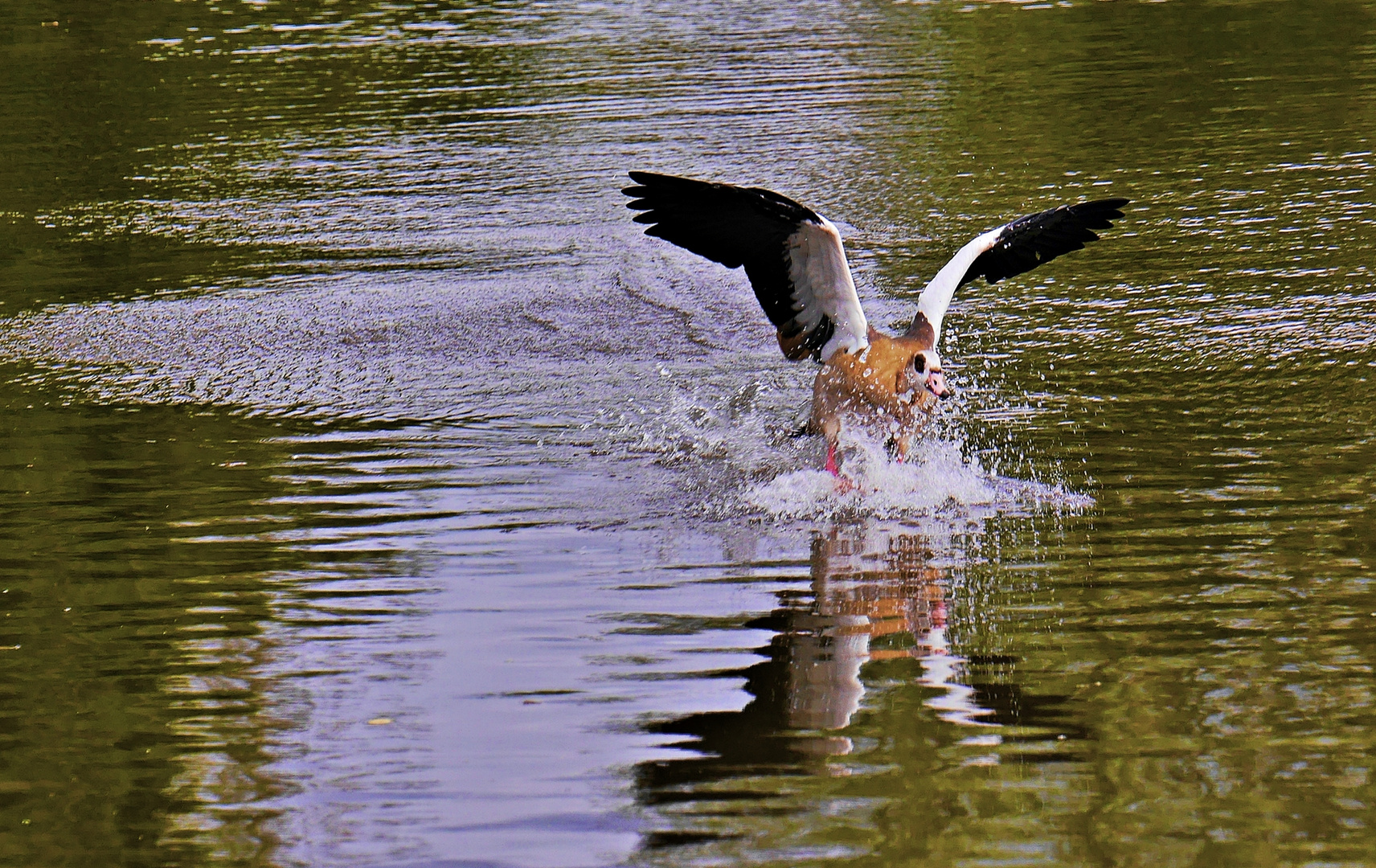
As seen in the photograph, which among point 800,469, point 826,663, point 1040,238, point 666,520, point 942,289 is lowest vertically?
point 826,663

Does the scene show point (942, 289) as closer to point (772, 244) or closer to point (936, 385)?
point (936, 385)

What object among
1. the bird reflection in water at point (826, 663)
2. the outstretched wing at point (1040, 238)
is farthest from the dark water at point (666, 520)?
the outstretched wing at point (1040, 238)

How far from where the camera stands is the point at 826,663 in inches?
205

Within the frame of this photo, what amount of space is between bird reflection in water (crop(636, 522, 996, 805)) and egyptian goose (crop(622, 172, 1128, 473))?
2.81 feet

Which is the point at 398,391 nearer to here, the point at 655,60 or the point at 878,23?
the point at 655,60

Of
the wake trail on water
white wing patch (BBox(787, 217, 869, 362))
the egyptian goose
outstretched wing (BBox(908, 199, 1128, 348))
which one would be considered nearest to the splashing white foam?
the wake trail on water

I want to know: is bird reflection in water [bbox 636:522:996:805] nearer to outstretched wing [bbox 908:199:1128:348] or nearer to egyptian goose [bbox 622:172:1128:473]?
egyptian goose [bbox 622:172:1128:473]

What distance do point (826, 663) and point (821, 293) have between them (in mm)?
2514

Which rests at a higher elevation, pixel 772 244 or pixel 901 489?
pixel 772 244

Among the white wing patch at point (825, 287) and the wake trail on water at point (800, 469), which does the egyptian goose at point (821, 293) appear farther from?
the wake trail on water at point (800, 469)

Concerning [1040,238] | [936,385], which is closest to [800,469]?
[936,385]

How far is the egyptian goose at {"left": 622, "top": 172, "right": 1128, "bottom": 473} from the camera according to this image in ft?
23.0

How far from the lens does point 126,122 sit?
16.9m

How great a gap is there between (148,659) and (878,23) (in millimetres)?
18884
